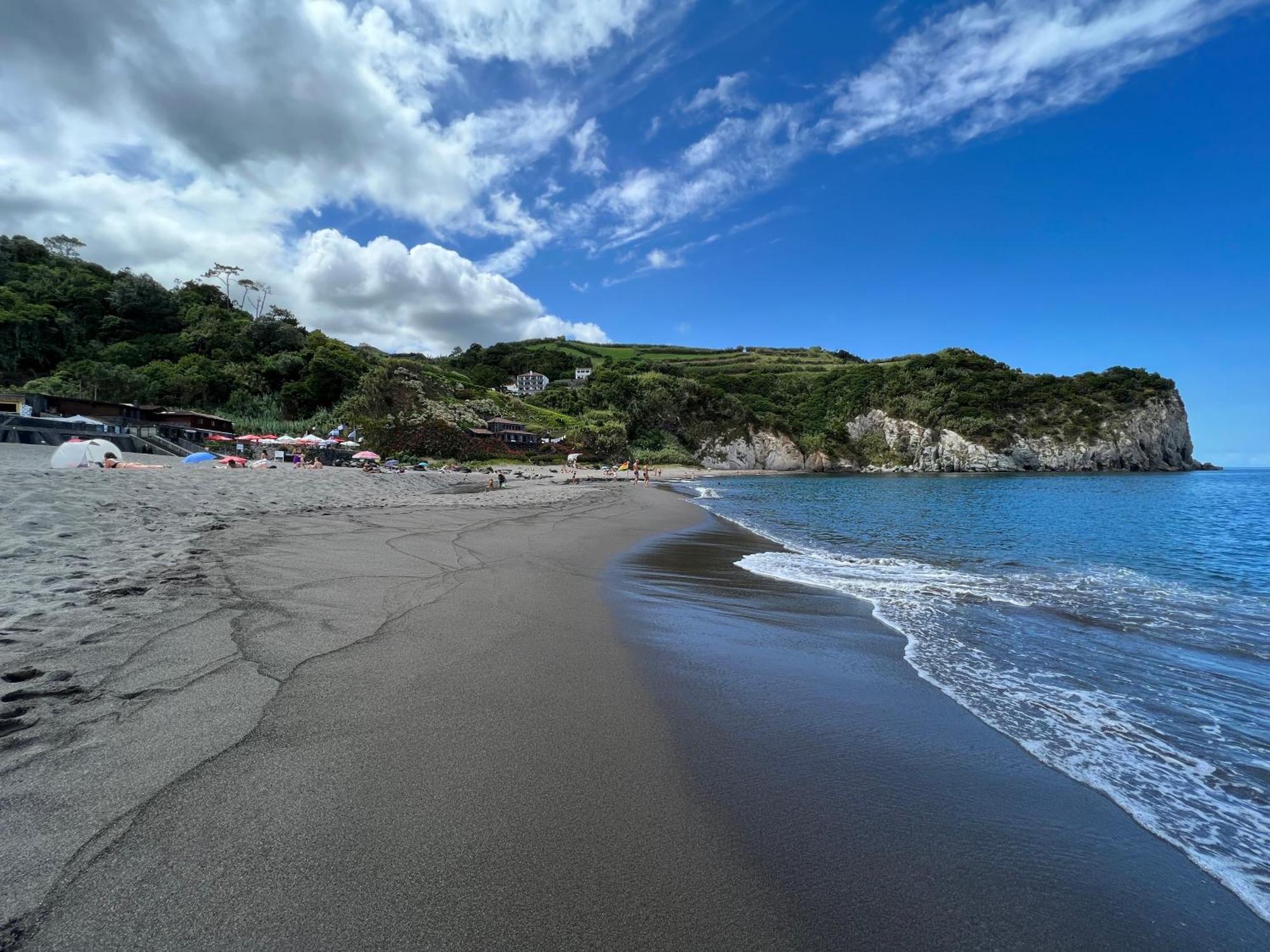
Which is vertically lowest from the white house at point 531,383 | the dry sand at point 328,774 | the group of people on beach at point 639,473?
the group of people on beach at point 639,473

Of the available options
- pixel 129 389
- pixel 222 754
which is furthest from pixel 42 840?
pixel 129 389

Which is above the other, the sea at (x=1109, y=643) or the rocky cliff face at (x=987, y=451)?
the rocky cliff face at (x=987, y=451)

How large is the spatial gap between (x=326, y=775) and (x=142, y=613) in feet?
Result: 12.1

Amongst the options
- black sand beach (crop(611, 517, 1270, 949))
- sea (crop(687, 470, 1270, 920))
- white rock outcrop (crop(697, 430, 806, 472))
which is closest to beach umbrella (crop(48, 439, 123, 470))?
sea (crop(687, 470, 1270, 920))

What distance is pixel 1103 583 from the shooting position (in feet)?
35.9

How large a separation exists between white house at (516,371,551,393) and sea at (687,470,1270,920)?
103830 mm

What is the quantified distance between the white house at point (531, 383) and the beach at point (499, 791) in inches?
4509

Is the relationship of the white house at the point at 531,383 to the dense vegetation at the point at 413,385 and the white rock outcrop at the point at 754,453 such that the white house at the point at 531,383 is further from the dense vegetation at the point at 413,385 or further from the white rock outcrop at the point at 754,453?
the white rock outcrop at the point at 754,453

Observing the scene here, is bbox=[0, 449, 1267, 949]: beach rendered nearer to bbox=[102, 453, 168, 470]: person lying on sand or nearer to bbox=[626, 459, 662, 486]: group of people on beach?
bbox=[102, 453, 168, 470]: person lying on sand

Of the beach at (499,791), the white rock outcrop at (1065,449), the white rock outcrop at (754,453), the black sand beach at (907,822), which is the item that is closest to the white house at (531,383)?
the white rock outcrop at (754,453)

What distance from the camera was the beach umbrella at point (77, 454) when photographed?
62.7ft

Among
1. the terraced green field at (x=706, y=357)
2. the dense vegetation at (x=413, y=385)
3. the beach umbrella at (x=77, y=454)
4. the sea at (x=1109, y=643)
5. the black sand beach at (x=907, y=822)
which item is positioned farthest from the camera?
the terraced green field at (x=706, y=357)

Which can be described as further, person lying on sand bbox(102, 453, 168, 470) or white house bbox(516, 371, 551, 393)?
white house bbox(516, 371, 551, 393)

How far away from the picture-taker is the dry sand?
81.7 inches
